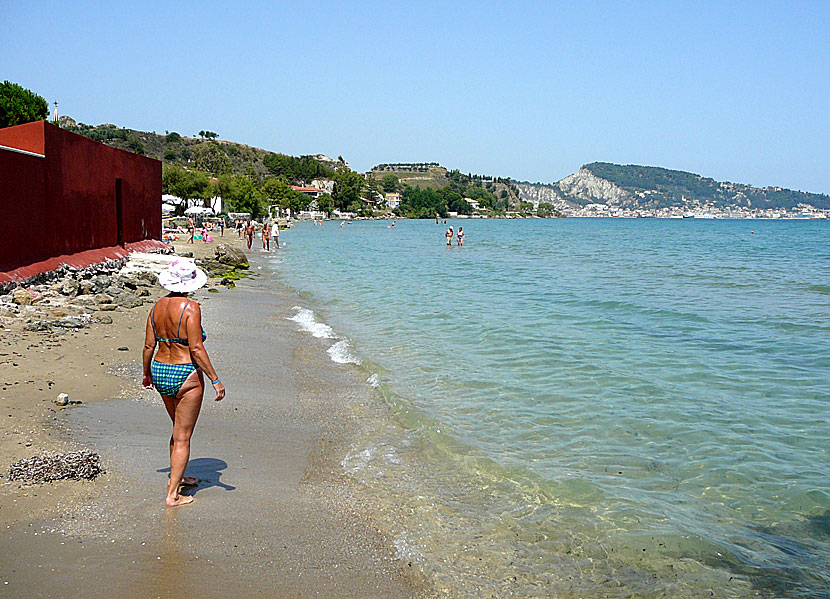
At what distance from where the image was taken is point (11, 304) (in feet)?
37.7

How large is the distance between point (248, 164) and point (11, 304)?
191346 millimetres

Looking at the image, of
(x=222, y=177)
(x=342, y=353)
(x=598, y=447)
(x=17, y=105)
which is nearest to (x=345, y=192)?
(x=222, y=177)

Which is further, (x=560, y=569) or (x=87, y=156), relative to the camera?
(x=87, y=156)

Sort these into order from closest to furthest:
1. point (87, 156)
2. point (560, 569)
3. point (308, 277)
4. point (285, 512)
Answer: point (560, 569)
point (285, 512)
point (87, 156)
point (308, 277)

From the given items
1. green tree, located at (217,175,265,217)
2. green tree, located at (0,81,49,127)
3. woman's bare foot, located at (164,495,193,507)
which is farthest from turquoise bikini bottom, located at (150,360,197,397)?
green tree, located at (217,175,265,217)

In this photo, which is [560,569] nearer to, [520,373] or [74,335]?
[520,373]

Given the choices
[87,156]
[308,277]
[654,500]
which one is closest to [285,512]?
[654,500]

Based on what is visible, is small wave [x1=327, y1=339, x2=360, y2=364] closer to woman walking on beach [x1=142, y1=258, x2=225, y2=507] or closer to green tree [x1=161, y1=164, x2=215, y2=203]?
woman walking on beach [x1=142, y1=258, x2=225, y2=507]

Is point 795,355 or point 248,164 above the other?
point 248,164

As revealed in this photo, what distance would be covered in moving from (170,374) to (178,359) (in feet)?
0.39

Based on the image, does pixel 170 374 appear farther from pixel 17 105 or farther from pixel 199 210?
pixel 199 210

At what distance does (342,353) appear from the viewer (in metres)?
12.1

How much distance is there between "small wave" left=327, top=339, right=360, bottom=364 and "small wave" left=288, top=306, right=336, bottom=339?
0.87m

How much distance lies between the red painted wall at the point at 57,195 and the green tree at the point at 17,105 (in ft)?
105
